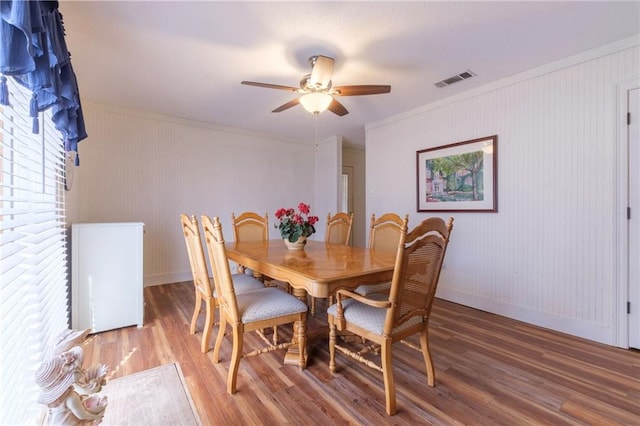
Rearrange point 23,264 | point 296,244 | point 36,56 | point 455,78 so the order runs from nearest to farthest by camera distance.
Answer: point 36,56 → point 23,264 → point 296,244 → point 455,78

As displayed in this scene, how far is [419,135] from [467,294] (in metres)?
2.02

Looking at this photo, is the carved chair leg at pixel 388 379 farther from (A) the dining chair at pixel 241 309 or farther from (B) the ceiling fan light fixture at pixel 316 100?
(B) the ceiling fan light fixture at pixel 316 100

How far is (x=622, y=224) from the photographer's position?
220 cm

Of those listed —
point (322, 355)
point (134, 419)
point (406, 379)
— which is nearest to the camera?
point (134, 419)

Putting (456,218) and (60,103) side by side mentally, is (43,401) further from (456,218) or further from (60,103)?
(456,218)

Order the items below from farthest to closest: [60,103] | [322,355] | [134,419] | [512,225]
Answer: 1. [512,225]
2. [322,355]
3. [134,419]
4. [60,103]

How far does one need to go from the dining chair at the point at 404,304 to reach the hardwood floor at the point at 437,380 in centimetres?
18

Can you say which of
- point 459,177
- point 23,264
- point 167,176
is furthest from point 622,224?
point 167,176

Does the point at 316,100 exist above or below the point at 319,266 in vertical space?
above

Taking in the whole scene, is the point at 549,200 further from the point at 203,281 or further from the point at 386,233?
the point at 203,281

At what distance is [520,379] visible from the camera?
1783 millimetres

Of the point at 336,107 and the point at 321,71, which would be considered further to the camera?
the point at 336,107

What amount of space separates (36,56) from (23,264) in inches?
34.3


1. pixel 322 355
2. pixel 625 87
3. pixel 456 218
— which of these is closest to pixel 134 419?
pixel 322 355
